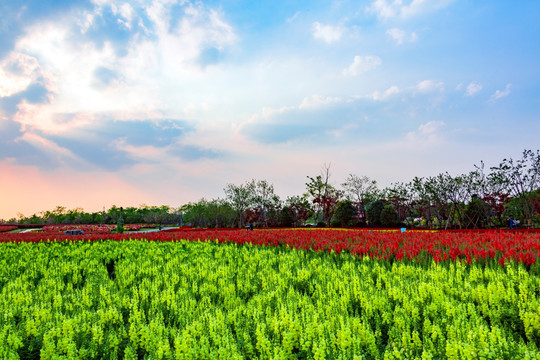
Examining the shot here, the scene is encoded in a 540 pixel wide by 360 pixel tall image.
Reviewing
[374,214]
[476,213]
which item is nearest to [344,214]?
[374,214]

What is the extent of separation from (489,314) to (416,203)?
35.6 meters

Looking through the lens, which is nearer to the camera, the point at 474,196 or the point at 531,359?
the point at 531,359

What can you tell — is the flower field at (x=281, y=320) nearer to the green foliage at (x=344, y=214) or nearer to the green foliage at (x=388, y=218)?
the green foliage at (x=388, y=218)

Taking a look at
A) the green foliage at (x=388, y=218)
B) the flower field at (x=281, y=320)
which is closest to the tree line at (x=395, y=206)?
the green foliage at (x=388, y=218)

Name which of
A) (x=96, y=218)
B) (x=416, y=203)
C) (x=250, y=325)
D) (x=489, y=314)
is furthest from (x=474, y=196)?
(x=96, y=218)

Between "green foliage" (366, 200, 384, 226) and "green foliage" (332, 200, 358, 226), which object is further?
"green foliage" (332, 200, 358, 226)

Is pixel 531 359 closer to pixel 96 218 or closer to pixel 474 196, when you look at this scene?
pixel 474 196

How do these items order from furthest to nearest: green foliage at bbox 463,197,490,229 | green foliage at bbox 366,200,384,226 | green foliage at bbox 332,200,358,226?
green foliage at bbox 332,200,358,226 < green foliage at bbox 366,200,384,226 < green foliage at bbox 463,197,490,229

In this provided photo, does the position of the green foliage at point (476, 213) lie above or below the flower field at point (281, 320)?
above

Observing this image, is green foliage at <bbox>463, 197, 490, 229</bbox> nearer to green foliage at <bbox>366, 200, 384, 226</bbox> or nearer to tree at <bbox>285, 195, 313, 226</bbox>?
green foliage at <bbox>366, 200, 384, 226</bbox>

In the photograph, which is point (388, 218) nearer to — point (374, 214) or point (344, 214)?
point (374, 214)

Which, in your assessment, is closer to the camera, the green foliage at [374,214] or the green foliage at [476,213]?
the green foliage at [476,213]

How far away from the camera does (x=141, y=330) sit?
3066mm

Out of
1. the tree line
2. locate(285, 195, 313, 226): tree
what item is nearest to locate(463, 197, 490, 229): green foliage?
the tree line
